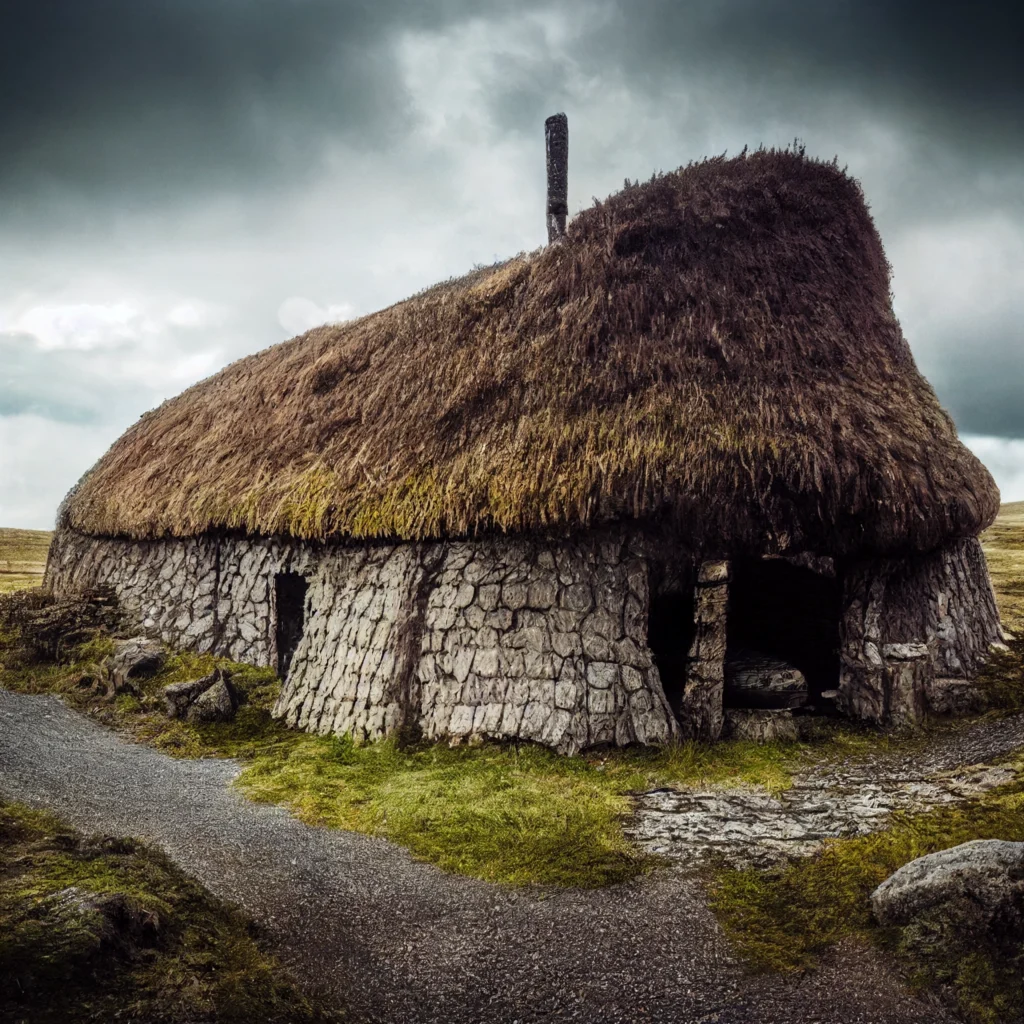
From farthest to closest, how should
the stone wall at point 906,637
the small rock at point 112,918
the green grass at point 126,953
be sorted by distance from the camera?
the stone wall at point 906,637, the small rock at point 112,918, the green grass at point 126,953

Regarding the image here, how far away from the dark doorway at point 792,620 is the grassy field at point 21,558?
90.9 ft

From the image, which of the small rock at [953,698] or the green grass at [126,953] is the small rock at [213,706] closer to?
the green grass at [126,953]

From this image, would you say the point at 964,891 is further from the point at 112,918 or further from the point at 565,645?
the point at 565,645

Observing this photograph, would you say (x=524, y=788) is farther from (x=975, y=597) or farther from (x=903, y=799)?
(x=975, y=597)

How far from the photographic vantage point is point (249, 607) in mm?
12969

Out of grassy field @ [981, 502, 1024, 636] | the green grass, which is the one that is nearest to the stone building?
grassy field @ [981, 502, 1024, 636]

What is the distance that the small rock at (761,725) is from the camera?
29.9 feet

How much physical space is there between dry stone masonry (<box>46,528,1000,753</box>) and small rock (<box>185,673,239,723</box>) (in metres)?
0.80

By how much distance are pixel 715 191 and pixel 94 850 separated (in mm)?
11418

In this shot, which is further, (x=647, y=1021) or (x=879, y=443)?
(x=879, y=443)

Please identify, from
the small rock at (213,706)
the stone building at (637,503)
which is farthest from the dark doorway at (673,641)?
the small rock at (213,706)

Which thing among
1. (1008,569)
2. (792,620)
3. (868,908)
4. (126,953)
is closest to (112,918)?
(126,953)

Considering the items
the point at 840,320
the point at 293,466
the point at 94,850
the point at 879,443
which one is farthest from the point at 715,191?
the point at 94,850

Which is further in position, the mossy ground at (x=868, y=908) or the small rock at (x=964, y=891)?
the small rock at (x=964, y=891)
